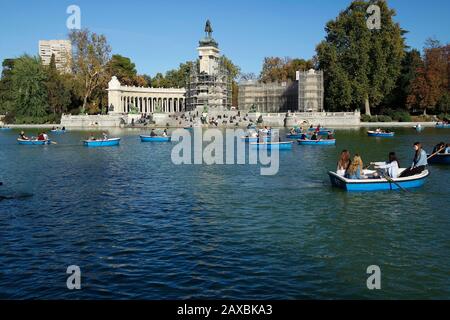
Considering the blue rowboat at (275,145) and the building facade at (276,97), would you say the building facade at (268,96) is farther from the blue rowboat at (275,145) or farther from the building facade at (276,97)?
the blue rowboat at (275,145)

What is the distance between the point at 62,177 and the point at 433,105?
8145 cm

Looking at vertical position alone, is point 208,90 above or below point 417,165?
above

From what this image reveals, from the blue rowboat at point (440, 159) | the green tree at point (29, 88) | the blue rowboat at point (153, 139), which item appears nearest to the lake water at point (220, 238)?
the blue rowboat at point (440, 159)

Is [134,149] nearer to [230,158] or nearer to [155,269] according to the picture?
[230,158]

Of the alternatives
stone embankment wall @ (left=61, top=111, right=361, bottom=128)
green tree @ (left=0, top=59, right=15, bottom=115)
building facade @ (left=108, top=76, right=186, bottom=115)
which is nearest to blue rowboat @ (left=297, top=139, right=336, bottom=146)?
stone embankment wall @ (left=61, top=111, right=361, bottom=128)

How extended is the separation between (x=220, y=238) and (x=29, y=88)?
339 feet

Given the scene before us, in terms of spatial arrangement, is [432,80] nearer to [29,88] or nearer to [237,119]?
[237,119]

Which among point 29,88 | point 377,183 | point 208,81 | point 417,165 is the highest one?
point 208,81

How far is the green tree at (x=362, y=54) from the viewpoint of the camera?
3575 inches

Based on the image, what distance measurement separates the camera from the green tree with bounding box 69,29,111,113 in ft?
341

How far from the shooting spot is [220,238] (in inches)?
623

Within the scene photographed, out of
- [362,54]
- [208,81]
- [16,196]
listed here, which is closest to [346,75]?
[362,54]

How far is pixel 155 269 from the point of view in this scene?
13.0 meters

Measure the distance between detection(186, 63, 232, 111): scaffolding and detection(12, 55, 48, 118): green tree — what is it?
108 feet
